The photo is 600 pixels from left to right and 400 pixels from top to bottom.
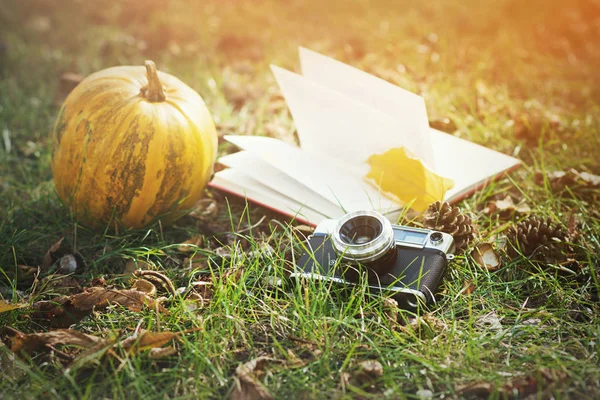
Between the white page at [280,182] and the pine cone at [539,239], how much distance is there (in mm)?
617

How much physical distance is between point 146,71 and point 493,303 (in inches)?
57.2

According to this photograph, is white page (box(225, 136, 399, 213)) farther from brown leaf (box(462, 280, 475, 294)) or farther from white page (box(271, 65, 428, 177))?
brown leaf (box(462, 280, 475, 294))

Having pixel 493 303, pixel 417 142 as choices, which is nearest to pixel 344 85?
pixel 417 142

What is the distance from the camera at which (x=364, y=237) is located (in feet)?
6.20

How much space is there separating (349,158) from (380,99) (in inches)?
11.2

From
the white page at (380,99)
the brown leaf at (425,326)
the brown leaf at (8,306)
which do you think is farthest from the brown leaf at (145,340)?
the white page at (380,99)

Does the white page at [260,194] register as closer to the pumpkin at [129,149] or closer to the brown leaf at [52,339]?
the pumpkin at [129,149]

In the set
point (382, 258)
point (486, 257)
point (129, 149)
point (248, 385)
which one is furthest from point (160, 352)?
point (486, 257)

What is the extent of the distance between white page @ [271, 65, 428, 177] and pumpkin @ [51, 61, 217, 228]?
38cm

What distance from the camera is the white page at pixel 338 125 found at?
2.37 meters

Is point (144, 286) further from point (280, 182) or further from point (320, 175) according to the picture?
point (320, 175)

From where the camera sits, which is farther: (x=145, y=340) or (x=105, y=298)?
(x=105, y=298)

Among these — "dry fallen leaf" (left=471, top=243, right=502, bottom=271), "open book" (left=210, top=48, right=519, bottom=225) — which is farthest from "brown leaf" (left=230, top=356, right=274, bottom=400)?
"dry fallen leaf" (left=471, top=243, right=502, bottom=271)

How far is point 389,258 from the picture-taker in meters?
1.84
